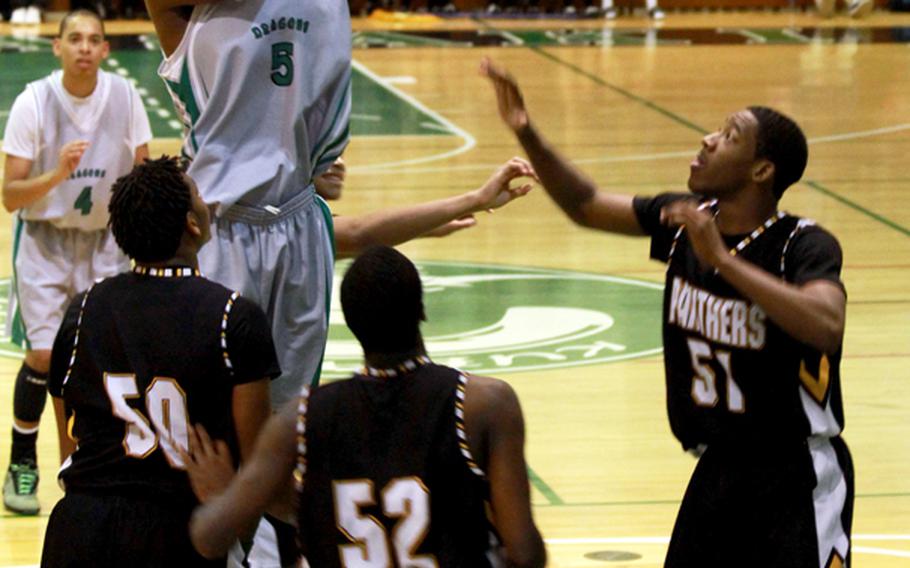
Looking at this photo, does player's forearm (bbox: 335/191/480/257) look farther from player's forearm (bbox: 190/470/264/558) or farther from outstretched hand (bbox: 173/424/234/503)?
player's forearm (bbox: 190/470/264/558)

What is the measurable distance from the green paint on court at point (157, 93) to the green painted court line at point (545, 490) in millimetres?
7336

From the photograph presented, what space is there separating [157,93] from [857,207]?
24.5 ft

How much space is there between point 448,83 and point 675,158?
4898mm

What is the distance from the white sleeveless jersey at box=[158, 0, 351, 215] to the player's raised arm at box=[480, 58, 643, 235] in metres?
0.44

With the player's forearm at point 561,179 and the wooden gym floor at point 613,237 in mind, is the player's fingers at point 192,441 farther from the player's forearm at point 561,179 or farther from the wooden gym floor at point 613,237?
the wooden gym floor at point 613,237

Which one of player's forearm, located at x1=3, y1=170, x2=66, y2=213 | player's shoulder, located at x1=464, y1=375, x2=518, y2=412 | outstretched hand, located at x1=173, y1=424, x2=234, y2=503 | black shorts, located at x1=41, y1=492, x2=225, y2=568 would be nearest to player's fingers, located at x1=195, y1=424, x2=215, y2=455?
outstretched hand, located at x1=173, y1=424, x2=234, y2=503

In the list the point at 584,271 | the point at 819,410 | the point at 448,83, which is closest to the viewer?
the point at 819,410

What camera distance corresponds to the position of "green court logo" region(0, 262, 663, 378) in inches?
342

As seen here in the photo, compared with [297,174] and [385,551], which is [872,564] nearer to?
[297,174]

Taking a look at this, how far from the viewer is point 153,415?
3.85 meters

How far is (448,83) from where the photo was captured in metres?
18.4

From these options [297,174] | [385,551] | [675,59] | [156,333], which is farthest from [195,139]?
[675,59]

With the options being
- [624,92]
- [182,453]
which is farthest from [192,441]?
[624,92]

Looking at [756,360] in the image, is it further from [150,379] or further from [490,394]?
[150,379]
